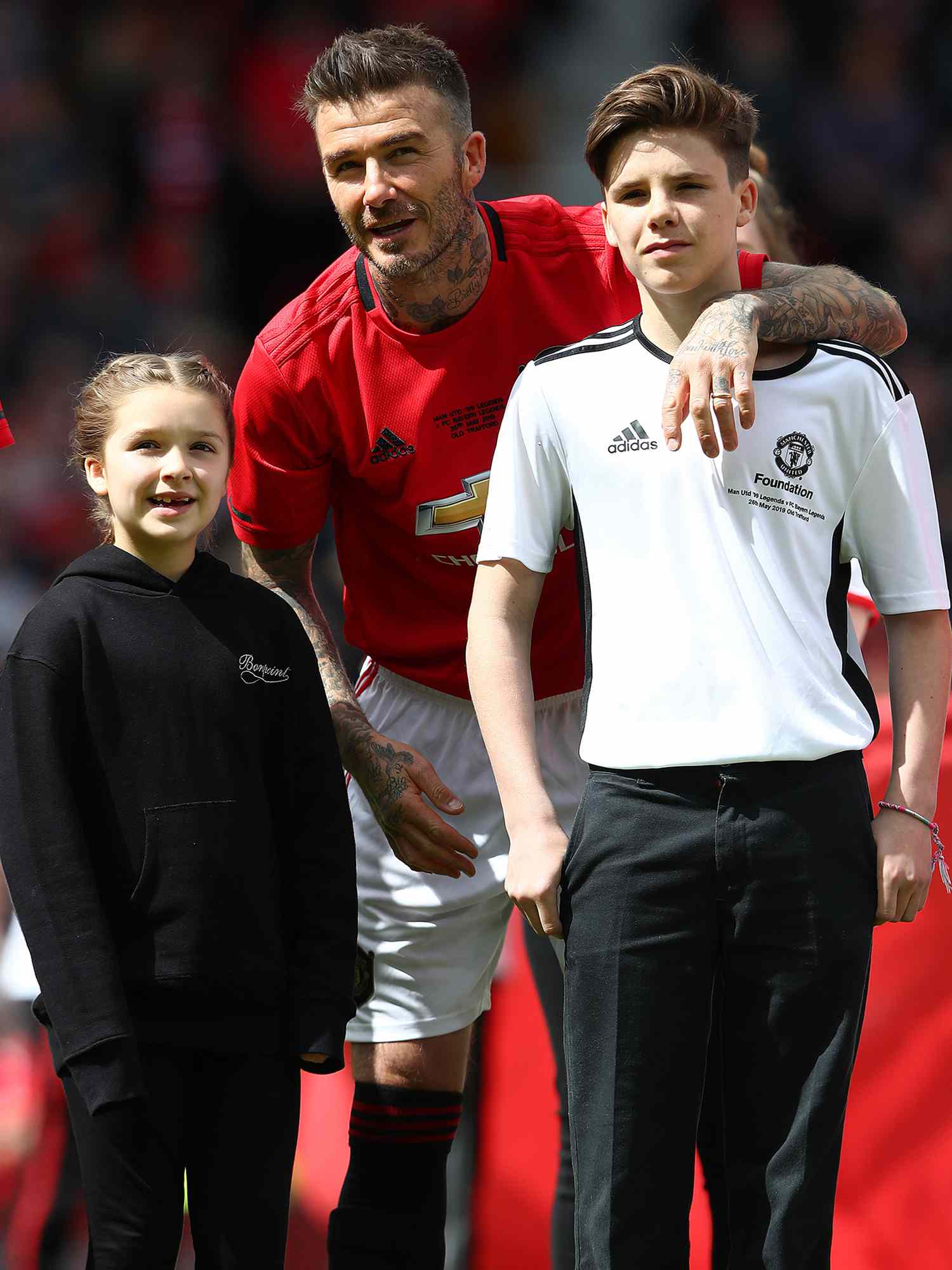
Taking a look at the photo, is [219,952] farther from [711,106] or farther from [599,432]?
[711,106]

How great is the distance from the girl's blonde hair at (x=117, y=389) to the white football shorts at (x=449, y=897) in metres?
0.69

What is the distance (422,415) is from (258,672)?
1.81 ft

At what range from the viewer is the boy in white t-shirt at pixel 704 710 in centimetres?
185

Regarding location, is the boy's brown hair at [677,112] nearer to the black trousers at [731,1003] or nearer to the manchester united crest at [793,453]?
the manchester united crest at [793,453]

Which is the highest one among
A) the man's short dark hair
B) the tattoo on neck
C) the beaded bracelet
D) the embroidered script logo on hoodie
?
the man's short dark hair

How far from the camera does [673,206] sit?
1.97 metres

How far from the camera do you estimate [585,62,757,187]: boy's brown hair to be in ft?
6.49

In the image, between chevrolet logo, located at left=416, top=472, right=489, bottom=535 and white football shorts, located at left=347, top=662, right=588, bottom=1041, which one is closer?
chevrolet logo, located at left=416, top=472, right=489, bottom=535

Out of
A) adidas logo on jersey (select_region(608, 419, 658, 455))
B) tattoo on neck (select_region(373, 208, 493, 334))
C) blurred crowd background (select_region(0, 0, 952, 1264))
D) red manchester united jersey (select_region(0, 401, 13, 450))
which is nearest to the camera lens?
adidas logo on jersey (select_region(608, 419, 658, 455))

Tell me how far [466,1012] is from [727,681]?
97cm

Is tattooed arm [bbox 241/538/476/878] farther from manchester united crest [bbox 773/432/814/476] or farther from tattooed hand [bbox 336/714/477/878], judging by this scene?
manchester united crest [bbox 773/432/814/476]

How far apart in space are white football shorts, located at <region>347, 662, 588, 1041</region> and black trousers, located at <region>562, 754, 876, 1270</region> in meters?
0.70

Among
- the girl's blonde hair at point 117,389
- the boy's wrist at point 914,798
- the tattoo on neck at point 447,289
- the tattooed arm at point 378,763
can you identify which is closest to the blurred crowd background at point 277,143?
the tattooed arm at point 378,763

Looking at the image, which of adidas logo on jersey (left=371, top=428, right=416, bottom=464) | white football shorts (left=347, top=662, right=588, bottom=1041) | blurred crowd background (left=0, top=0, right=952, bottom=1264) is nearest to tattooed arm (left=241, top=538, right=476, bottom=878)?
white football shorts (left=347, top=662, right=588, bottom=1041)
